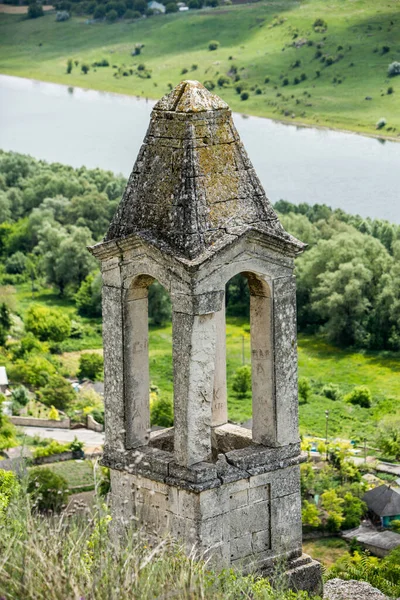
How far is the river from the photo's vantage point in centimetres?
7156

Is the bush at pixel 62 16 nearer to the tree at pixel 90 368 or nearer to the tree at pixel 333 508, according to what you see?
the tree at pixel 90 368

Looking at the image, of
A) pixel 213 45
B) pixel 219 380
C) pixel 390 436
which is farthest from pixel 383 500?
pixel 213 45

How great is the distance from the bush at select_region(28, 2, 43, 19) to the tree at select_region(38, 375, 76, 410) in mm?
39299

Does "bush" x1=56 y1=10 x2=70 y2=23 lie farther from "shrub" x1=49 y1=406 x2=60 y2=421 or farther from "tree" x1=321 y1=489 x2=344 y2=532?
"tree" x1=321 y1=489 x2=344 y2=532

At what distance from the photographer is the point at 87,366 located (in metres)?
75.9

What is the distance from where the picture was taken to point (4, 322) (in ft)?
280

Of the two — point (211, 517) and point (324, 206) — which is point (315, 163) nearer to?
point (324, 206)

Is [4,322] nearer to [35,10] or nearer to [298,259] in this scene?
[298,259]

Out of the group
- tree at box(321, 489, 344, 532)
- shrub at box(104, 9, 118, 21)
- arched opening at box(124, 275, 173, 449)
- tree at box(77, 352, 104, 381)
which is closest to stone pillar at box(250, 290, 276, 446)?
arched opening at box(124, 275, 173, 449)

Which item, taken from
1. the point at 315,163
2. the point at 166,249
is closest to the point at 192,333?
the point at 166,249

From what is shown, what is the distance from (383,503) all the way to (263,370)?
33.0 metres

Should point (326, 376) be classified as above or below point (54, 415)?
above

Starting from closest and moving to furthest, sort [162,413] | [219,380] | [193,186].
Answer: [193,186] → [219,380] → [162,413]

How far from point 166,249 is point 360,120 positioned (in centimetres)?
5326
